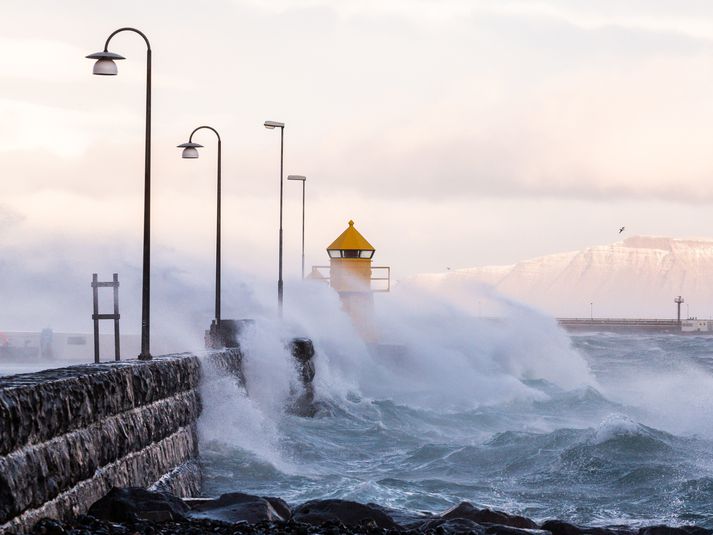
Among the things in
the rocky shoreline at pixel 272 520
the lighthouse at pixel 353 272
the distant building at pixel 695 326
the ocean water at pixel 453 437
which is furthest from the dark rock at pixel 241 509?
the distant building at pixel 695 326

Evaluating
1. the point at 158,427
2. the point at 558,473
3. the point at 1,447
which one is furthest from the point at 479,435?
the point at 1,447

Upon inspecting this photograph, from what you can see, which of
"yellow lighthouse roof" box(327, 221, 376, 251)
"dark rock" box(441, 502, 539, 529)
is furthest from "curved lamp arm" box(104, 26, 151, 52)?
"yellow lighthouse roof" box(327, 221, 376, 251)

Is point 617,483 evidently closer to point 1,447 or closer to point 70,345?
point 1,447

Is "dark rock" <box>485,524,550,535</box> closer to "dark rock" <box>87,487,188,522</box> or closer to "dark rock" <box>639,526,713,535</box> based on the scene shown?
"dark rock" <box>639,526,713,535</box>

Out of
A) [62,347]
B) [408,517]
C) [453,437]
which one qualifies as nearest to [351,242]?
[62,347]

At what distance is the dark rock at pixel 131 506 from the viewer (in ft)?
36.4

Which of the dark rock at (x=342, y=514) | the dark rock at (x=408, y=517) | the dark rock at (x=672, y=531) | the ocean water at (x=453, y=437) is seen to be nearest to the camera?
the dark rock at (x=342, y=514)

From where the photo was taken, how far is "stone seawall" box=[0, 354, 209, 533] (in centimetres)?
980

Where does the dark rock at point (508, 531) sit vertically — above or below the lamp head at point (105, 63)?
below

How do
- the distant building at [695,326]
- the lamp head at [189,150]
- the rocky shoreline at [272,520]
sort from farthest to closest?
the distant building at [695,326]
the lamp head at [189,150]
the rocky shoreline at [272,520]

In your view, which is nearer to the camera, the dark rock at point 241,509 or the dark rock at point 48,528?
the dark rock at point 48,528

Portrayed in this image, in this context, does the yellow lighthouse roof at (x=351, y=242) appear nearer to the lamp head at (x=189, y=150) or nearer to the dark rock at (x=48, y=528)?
the lamp head at (x=189, y=150)

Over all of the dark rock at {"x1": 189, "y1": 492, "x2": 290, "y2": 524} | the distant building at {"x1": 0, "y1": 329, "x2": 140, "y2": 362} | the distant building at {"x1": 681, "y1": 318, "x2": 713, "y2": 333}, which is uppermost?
the dark rock at {"x1": 189, "y1": 492, "x2": 290, "y2": 524}

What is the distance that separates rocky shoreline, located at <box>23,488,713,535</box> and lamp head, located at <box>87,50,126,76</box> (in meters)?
6.34
